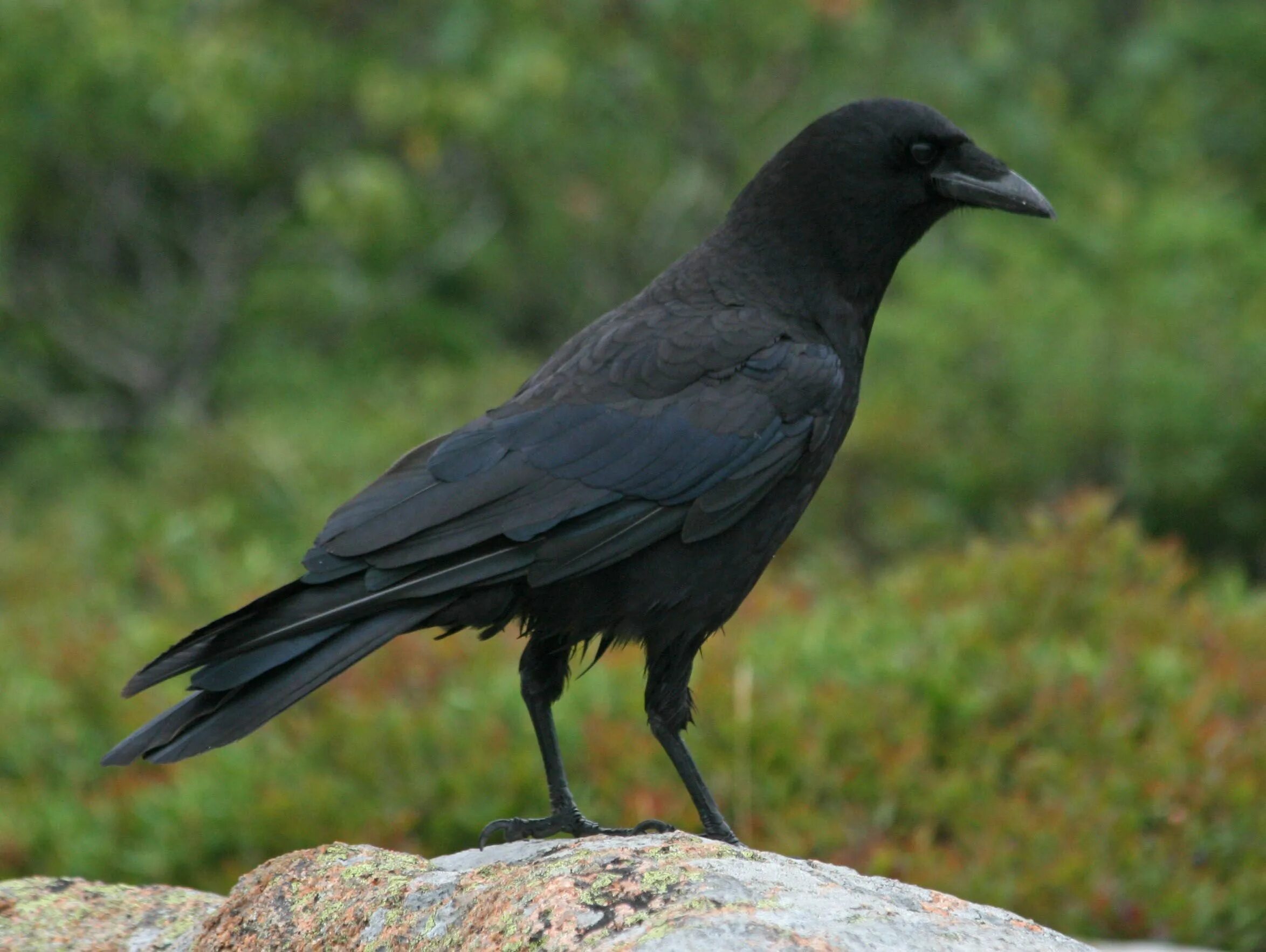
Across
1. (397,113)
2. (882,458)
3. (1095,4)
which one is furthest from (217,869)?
(1095,4)

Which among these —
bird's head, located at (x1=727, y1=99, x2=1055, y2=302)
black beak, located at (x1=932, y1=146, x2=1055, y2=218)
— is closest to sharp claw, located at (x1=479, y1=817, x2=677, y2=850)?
bird's head, located at (x1=727, y1=99, x2=1055, y2=302)

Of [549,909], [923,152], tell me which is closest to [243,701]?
[549,909]

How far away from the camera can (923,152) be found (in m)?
4.08

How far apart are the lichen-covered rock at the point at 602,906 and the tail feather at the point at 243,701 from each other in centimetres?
29

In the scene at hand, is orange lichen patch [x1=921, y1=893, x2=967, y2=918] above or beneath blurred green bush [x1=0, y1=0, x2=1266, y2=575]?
beneath

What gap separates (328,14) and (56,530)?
5566mm

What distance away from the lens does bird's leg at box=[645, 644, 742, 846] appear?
12.3 ft

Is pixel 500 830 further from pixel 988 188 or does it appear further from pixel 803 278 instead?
pixel 988 188

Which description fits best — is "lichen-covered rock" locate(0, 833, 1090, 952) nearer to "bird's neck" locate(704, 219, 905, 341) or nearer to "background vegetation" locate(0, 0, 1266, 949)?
"bird's neck" locate(704, 219, 905, 341)

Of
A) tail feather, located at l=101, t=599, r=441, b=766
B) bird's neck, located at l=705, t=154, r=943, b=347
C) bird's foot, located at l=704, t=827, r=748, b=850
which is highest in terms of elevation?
bird's neck, located at l=705, t=154, r=943, b=347

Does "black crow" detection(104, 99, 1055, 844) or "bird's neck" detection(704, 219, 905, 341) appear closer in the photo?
"black crow" detection(104, 99, 1055, 844)

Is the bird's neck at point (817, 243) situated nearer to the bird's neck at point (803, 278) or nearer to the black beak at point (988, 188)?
the bird's neck at point (803, 278)

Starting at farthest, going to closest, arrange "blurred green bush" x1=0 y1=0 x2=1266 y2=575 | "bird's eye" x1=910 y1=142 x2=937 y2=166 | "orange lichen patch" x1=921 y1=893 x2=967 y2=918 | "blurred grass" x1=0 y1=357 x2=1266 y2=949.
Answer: "blurred green bush" x1=0 y1=0 x2=1266 y2=575
"blurred grass" x1=0 y1=357 x2=1266 y2=949
"bird's eye" x1=910 y1=142 x2=937 y2=166
"orange lichen patch" x1=921 y1=893 x2=967 y2=918

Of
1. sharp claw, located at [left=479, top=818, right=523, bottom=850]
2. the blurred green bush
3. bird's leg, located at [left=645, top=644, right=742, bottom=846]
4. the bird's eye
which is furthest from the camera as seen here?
the blurred green bush
